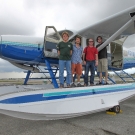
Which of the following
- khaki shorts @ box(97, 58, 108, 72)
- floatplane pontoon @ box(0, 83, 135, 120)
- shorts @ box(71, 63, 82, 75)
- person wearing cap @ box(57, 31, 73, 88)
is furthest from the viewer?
khaki shorts @ box(97, 58, 108, 72)

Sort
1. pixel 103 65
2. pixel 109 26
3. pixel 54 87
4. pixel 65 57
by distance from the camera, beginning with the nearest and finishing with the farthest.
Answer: pixel 65 57, pixel 54 87, pixel 103 65, pixel 109 26

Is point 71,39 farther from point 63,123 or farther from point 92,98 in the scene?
point 63,123

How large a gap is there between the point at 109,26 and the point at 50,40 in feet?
7.03

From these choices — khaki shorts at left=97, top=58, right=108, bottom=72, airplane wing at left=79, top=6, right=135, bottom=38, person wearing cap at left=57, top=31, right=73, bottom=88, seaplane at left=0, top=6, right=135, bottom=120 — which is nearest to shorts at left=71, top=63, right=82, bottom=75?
person wearing cap at left=57, top=31, right=73, bottom=88

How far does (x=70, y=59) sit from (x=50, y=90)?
1.14m

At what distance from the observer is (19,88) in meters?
5.45

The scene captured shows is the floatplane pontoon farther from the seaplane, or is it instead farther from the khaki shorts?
the khaki shorts

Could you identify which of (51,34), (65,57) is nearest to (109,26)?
(51,34)

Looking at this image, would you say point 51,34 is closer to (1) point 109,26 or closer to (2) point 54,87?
(2) point 54,87

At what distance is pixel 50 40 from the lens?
5.32 metres

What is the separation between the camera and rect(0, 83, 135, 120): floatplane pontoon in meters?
2.99

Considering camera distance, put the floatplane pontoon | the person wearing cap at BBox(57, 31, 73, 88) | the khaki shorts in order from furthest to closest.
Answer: the khaki shorts → the person wearing cap at BBox(57, 31, 73, 88) → the floatplane pontoon

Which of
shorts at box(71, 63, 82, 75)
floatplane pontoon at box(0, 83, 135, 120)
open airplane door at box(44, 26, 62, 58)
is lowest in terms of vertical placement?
floatplane pontoon at box(0, 83, 135, 120)

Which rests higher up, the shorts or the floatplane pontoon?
the shorts
